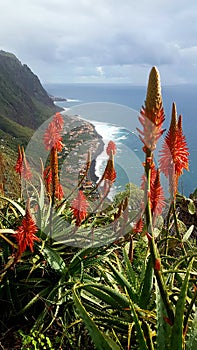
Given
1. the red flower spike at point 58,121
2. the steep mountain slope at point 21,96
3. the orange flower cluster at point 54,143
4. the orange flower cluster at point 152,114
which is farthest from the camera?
the steep mountain slope at point 21,96

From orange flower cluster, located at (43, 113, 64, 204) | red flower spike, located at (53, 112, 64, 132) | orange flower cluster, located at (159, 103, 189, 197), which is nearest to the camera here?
orange flower cluster, located at (159, 103, 189, 197)

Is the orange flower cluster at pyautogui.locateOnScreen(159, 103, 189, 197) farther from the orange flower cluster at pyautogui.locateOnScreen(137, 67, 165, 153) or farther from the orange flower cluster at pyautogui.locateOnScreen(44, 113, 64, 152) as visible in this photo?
the orange flower cluster at pyautogui.locateOnScreen(44, 113, 64, 152)

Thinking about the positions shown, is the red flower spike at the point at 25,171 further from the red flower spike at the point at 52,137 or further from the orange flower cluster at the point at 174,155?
the orange flower cluster at the point at 174,155

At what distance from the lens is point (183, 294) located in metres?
1.54

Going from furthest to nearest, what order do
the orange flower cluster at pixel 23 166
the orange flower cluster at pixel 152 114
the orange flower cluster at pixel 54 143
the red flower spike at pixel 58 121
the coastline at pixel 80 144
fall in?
the coastline at pixel 80 144
the orange flower cluster at pixel 23 166
the red flower spike at pixel 58 121
the orange flower cluster at pixel 54 143
the orange flower cluster at pixel 152 114

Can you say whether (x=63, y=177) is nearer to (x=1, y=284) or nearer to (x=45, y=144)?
(x=45, y=144)

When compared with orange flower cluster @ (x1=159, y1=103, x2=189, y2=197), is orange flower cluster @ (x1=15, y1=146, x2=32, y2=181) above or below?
below

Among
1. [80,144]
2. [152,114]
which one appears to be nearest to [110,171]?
[80,144]

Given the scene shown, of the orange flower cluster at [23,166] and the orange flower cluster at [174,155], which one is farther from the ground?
the orange flower cluster at [174,155]

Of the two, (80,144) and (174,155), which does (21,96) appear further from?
(174,155)

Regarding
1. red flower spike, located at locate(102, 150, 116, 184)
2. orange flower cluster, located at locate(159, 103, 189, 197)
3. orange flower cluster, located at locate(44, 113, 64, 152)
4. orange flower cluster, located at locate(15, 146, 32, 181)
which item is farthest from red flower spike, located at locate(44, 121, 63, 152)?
orange flower cluster, located at locate(159, 103, 189, 197)

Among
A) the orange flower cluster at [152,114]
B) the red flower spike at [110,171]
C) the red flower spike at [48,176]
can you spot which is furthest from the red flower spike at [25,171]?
the orange flower cluster at [152,114]

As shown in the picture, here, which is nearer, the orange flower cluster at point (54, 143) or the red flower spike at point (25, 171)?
the orange flower cluster at point (54, 143)

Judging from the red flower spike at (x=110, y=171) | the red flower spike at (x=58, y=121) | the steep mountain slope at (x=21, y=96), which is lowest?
the red flower spike at (x=110, y=171)
